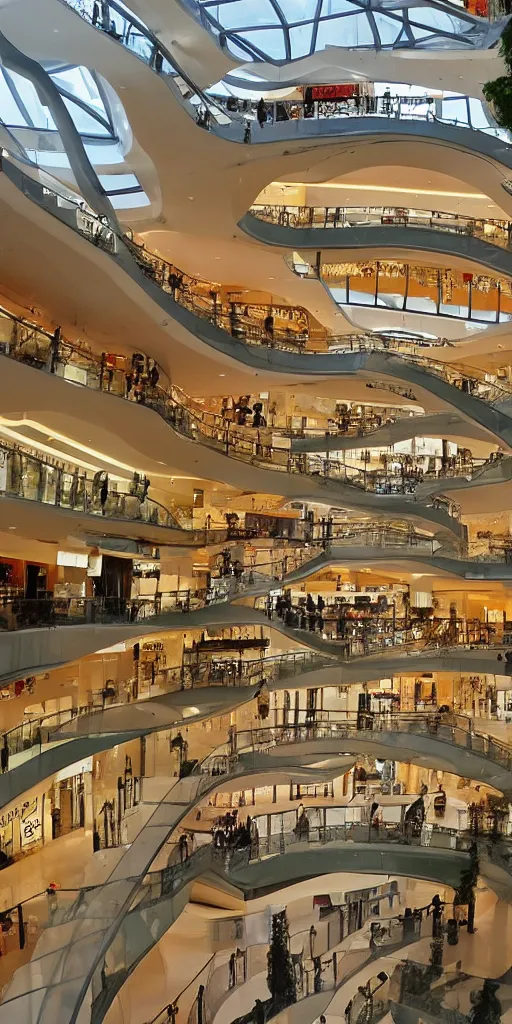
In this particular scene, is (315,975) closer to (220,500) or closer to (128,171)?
(220,500)

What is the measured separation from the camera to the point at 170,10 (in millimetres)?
18000

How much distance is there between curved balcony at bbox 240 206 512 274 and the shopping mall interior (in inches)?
2.9

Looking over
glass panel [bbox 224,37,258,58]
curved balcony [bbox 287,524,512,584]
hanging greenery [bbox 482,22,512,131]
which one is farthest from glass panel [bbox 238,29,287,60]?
hanging greenery [bbox 482,22,512,131]

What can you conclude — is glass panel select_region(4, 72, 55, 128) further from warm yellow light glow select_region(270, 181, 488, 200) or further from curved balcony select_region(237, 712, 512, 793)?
curved balcony select_region(237, 712, 512, 793)

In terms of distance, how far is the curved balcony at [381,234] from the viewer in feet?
71.5

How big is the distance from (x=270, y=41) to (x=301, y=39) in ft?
2.26

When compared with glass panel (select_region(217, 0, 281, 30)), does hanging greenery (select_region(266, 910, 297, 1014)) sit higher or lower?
lower

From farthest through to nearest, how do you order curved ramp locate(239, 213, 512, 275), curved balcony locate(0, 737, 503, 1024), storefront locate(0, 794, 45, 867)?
curved ramp locate(239, 213, 512, 275) < storefront locate(0, 794, 45, 867) < curved balcony locate(0, 737, 503, 1024)

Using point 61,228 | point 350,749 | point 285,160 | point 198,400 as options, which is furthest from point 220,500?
point 61,228

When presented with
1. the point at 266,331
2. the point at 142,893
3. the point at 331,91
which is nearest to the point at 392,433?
the point at 266,331

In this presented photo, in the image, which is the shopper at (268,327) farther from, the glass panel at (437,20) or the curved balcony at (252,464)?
the glass panel at (437,20)

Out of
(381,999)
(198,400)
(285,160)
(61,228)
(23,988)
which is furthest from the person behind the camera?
(198,400)

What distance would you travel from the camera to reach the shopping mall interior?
1445 centimetres

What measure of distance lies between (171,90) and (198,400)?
11663 mm
